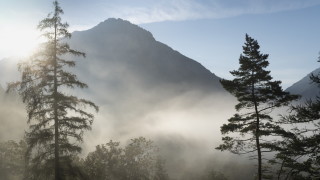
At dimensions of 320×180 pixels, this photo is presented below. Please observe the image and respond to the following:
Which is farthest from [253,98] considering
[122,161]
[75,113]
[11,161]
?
[11,161]

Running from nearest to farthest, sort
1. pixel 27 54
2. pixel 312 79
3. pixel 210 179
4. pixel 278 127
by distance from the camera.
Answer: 1. pixel 312 79
2. pixel 27 54
3. pixel 278 127
4. pixel 210 179

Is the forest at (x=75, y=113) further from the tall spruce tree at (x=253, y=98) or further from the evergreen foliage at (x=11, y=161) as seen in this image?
the evergreen foliage at (x=11, y=161)

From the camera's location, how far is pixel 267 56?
74.3 ft

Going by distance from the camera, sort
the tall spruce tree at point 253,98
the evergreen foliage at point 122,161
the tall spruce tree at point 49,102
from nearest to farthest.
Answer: the tall spruce tree at point 49,102 → the tall spruce tree at point 253,98 → the evergreen foliage at point 122,161

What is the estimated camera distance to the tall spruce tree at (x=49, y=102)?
57.1ft

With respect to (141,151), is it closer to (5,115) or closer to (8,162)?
(8,162)

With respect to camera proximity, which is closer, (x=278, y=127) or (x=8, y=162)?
(x=278, y=127)

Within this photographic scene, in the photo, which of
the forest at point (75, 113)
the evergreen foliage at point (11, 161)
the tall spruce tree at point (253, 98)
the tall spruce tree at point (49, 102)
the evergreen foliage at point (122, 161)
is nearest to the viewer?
the forest at point (75, 113)

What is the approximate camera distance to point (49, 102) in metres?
17.7

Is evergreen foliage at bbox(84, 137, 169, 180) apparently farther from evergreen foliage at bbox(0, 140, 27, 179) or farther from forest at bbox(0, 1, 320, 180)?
forest at bbox(0, 1, 320, 180)

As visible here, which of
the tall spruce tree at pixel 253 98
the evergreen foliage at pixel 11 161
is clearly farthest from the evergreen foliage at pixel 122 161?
the tall spruce tree at pixel 253 98

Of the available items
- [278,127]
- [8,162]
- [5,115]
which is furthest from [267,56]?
[5,115]

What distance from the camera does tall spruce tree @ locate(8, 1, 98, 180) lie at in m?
17.4

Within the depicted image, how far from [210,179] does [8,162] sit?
45773 millimetres
